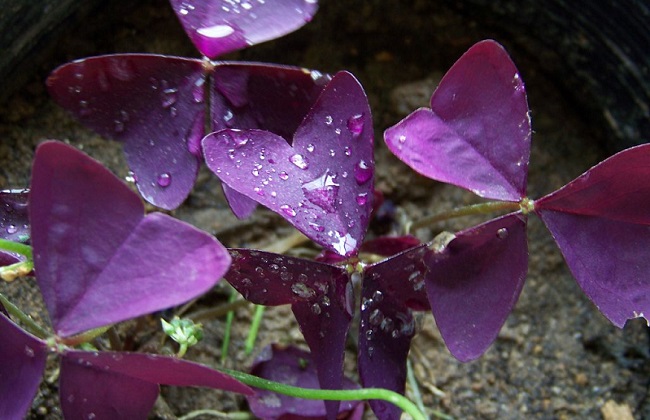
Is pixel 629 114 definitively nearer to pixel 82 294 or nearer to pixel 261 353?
pixel 261 353

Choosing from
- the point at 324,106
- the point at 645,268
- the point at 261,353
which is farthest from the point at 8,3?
the point at 645,268

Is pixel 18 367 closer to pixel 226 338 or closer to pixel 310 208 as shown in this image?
pixel 310 208

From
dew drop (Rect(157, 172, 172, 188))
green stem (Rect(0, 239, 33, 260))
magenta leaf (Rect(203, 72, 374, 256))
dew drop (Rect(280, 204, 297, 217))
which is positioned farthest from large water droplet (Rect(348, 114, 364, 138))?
green stem (Rect(0, 239, 33, 260))

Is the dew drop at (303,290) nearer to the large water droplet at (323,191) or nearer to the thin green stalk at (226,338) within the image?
the large water droplet at (323,191)

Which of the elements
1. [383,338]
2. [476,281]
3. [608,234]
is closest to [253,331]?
[383,338]

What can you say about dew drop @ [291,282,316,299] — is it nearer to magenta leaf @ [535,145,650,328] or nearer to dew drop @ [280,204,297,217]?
dew drop @ [280,204,297,217]

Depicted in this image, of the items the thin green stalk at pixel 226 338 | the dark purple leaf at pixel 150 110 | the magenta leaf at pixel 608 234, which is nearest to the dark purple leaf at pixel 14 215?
the dark purple leaf at pixel 150 110
